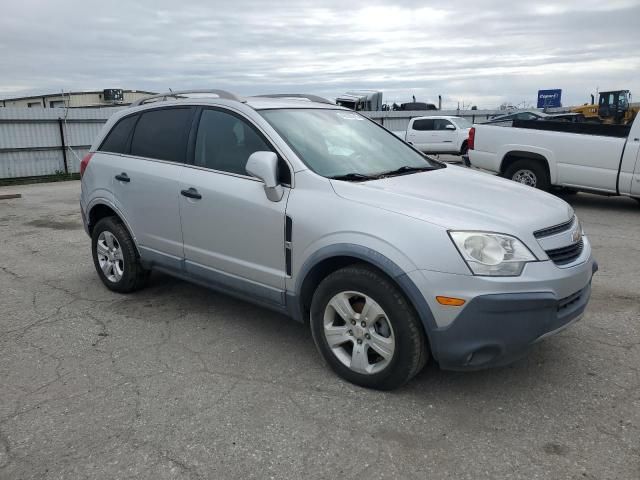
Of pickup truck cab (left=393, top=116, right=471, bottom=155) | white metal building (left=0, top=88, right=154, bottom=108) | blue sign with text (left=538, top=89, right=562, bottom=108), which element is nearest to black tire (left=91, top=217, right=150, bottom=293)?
pickup truck cab (left=393, top=116, right=471, bottom=155)

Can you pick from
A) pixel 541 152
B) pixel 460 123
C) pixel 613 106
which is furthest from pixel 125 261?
pixel 613 106

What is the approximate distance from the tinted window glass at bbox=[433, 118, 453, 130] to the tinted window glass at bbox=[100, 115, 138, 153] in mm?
17911

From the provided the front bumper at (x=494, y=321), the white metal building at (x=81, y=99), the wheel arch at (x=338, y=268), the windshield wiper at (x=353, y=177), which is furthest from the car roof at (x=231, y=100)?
the white metal building at (x=81, y=99)

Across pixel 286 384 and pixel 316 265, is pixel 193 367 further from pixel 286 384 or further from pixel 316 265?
pixel 316 265

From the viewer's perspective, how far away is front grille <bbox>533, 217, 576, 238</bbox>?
3154 mm

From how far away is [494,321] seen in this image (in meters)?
2.92

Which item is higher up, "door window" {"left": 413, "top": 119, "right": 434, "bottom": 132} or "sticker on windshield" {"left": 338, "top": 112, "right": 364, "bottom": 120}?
"sticker on windshield" {"left": 338, "top": 112, "right": 364, "bottom": 120}

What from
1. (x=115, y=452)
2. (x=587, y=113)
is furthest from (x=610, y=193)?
(x=587, y=113)

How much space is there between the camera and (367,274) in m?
3.20

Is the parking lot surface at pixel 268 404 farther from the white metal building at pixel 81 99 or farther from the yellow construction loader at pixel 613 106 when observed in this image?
the white metal building at pixel 81 99

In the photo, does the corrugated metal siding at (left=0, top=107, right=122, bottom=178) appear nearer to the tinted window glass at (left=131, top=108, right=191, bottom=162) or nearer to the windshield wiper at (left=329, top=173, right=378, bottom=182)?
the tinted window glass at (left=131, top=108, right=191, bottom=162)

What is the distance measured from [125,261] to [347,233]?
2586mm

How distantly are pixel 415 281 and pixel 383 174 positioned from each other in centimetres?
111

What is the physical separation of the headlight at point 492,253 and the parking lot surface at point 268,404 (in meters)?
0.86
